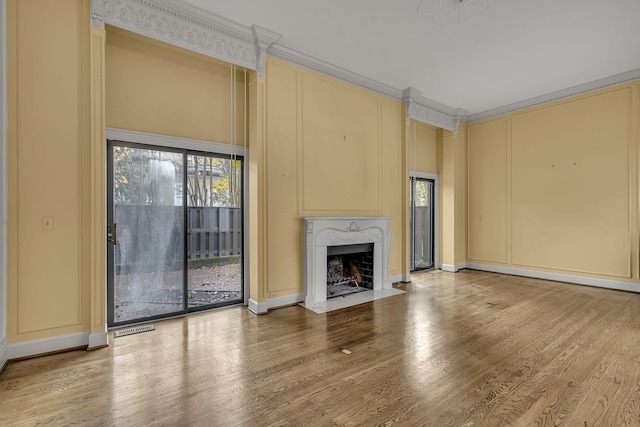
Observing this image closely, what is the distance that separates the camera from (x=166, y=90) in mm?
3479

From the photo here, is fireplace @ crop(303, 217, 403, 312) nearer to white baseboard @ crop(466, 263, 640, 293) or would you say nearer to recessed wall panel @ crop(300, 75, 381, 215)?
recessed wall panel @ crop(300, 75, 381, 215)

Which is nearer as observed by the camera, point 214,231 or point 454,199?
point 214,231

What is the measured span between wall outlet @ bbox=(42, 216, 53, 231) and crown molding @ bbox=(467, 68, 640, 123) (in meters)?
7.36

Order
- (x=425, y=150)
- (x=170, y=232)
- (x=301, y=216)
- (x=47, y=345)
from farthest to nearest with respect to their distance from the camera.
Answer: (x=425, y=150) → (x=301, y=216) → (x=170, y=232) → (x=47, y=345)

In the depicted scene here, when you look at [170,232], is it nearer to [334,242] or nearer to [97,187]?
[97,187]

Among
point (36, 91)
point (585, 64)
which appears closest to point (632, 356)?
point (585, 64)

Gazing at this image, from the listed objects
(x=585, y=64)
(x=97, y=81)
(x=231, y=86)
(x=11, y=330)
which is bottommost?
(x=11, y=330)

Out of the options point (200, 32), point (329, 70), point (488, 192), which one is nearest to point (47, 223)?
point (200, 32)

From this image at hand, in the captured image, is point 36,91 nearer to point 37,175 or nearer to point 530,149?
point 37,175

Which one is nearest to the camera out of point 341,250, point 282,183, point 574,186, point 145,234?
point 145,234

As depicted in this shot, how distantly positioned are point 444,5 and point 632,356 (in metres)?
3.79

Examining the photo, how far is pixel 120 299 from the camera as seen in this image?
10.8 ft

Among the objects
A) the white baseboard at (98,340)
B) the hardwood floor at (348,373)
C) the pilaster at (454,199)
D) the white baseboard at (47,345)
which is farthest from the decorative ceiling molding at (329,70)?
the white baseboard at (47,345)

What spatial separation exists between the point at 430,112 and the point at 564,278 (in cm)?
395
